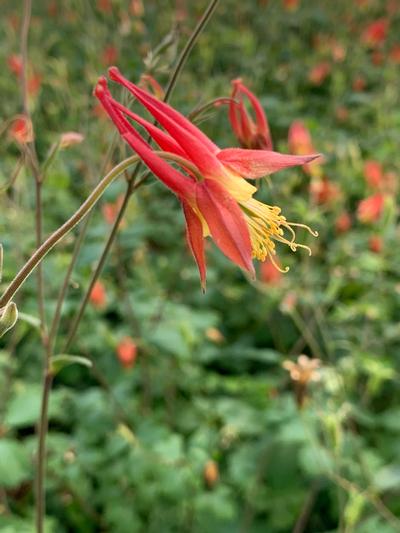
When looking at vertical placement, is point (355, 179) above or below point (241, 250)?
below

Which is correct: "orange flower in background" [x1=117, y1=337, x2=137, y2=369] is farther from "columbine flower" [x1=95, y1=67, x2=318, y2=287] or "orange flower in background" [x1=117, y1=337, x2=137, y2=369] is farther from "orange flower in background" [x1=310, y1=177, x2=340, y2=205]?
"columbine flower" [x1=95, y1=67, x2=318, y2=287]

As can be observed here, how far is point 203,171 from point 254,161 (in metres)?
0.05

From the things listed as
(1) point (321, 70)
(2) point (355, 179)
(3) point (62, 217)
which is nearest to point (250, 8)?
(1) point (321, 70)

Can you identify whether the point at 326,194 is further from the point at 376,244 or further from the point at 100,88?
the point at 100,88

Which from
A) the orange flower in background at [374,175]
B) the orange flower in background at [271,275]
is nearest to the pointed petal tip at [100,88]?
the orange flower in background at [271,275]

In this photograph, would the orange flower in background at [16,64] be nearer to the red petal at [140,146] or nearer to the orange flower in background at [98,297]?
the orange flower in background at [98,297]

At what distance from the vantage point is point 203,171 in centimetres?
61

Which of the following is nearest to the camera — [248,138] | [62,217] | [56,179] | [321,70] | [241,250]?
[241,250]

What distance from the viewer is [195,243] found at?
24.2 inches

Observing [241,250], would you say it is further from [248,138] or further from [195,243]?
[248,138]

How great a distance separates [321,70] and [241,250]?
322 cm

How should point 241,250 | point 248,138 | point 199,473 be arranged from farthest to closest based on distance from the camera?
point 199,473 < point 248,138 < point 241,250

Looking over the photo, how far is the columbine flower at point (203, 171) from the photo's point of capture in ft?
1.95

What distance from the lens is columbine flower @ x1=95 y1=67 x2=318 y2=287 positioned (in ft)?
1.95
